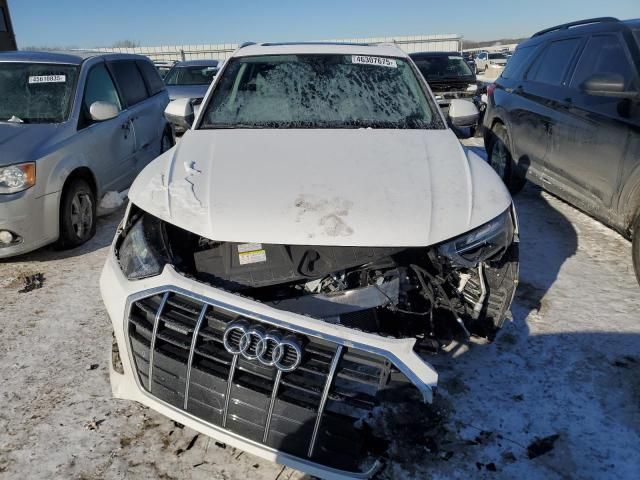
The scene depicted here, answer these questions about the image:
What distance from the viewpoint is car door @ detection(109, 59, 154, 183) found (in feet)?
18.8

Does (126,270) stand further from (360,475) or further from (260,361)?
(360,475)

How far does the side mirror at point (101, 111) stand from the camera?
468 cm

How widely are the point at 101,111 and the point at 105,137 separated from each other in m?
0.40

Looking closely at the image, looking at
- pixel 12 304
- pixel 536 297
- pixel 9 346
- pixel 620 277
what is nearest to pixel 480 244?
pixel 536 297

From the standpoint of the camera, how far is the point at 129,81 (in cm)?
602

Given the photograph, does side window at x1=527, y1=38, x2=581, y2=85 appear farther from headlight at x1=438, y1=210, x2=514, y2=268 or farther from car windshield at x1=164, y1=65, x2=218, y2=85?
car windshield at x1=164, y1=65, x2=218, y2=85

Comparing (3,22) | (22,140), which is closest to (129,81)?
(22,140)

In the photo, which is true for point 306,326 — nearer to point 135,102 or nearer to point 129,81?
point 135,102

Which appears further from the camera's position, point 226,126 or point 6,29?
point 6,29

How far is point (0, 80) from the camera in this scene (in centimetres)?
485

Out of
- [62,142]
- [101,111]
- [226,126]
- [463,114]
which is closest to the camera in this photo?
[226,126]

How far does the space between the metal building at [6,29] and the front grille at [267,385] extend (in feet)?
96.0

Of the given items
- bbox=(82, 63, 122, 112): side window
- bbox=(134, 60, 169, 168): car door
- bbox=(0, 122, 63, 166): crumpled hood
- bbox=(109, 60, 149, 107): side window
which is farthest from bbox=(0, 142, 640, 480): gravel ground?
bbox=(109, 60, 149, 107): side window

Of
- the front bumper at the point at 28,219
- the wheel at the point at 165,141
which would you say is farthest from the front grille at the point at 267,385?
the wheel at the point at 165,141
